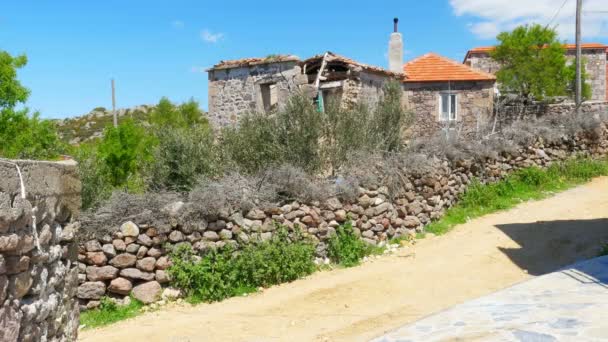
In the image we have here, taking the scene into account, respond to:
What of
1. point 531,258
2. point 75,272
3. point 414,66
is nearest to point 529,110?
point 414,66

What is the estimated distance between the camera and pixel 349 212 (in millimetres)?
9352

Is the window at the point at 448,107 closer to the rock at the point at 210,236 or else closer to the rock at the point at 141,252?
the rock at the point at 210,236

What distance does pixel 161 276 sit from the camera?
7.57 m

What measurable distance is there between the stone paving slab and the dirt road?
1.09 m

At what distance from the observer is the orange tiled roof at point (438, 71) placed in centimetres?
1972

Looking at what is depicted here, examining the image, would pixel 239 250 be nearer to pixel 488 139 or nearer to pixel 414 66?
pixel 488 139

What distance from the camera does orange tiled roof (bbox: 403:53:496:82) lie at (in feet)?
64.7

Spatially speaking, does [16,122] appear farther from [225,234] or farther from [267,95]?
[225,234]

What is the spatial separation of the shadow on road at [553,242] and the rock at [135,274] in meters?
5.63

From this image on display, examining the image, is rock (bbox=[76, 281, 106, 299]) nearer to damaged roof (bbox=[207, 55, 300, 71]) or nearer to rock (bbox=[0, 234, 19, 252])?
rock (bbox=[0, 234, 19, 252])

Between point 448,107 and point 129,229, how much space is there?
1511 centimetres

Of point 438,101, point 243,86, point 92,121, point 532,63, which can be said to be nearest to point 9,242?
point 243,86

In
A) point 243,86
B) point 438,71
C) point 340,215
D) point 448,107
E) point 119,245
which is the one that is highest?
point 438,71

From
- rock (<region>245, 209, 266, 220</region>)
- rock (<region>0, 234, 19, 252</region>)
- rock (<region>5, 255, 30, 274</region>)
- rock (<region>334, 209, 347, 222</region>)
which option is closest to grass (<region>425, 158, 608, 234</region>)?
rock (<region>334, 209, 347, 222</region>)
